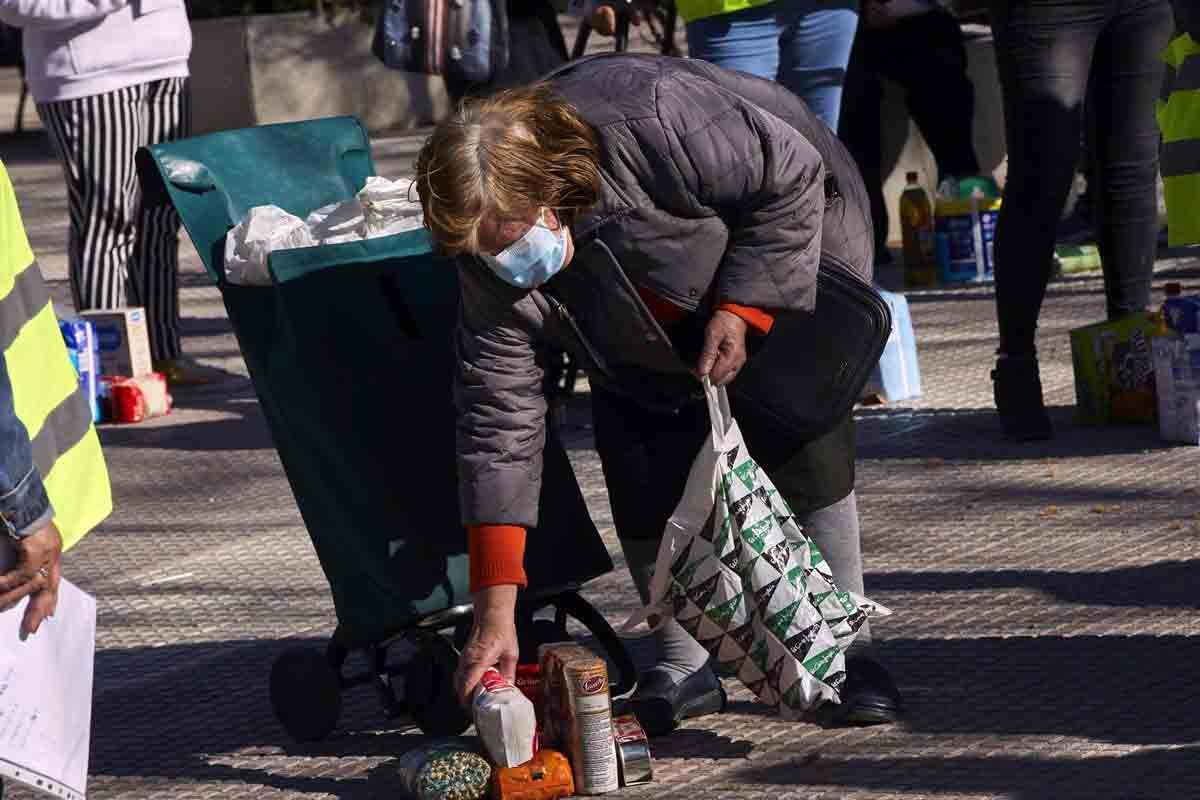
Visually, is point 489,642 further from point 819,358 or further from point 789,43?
point 789,43

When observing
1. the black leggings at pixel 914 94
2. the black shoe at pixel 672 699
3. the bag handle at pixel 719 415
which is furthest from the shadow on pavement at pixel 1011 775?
the black leggings at pixel 914 94

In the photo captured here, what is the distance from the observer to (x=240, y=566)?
17.4ft

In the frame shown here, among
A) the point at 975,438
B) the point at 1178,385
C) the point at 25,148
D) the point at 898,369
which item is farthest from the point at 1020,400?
the point at 25,148

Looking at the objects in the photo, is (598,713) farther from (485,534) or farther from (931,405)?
(931,405)

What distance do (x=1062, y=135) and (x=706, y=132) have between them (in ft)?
7.54

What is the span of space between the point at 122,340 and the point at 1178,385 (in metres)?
3.48

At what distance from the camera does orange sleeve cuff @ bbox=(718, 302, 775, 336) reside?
3.54 meters

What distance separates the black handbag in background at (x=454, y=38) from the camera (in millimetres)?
6176

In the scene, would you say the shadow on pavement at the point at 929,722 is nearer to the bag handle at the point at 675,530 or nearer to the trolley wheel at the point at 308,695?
the trolley wheel at the point at 308,695

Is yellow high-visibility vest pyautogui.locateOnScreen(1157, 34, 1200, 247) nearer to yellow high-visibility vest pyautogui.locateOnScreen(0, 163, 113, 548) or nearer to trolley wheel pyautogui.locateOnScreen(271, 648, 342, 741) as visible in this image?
trolley wheel pyautogui.locateOnScreen(271, 648, 342, 741)

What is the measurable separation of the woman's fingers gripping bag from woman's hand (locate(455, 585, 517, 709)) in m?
0.27

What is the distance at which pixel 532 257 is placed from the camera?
3359 mm

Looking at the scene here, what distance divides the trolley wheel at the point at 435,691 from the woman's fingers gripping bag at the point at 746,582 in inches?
15.0

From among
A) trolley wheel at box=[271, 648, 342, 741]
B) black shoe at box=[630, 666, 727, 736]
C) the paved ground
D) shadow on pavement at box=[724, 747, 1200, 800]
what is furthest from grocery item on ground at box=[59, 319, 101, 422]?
shadow on pavement at box=[724, 747, 1200, 800]
